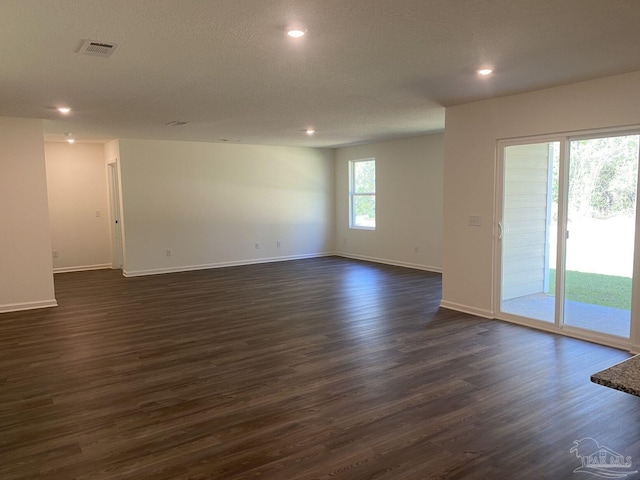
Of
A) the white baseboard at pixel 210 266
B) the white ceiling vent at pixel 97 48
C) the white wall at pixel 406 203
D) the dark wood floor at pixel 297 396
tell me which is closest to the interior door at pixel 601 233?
the dark wood floor at pixel 297 396

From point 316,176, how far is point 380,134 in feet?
8.46

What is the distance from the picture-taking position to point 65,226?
28.1 ft

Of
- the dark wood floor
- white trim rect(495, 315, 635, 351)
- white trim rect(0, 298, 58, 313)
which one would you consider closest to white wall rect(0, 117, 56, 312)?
white trim rect(0, 298, 58, 313)

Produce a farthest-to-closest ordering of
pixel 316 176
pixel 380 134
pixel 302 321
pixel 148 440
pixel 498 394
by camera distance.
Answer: pixel 316 176 → pixel 380 134 → pixel 302 321 → pixel 498 394 → pixel 148 440

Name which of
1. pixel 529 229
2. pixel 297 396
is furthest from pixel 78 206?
pixel 529 229

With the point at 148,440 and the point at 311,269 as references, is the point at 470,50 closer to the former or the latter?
the point at 148,440

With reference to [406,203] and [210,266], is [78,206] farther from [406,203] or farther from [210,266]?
[406,203]

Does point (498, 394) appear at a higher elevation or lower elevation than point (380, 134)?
lower

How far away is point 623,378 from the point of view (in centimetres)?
132

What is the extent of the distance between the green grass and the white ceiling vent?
14.4 feet

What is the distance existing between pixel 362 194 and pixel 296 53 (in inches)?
264

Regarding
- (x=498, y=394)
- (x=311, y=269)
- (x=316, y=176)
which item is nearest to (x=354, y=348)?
(x=498, y=394)

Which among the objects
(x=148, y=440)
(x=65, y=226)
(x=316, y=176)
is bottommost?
(x=148, y=440)

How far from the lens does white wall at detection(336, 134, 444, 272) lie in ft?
26.6
